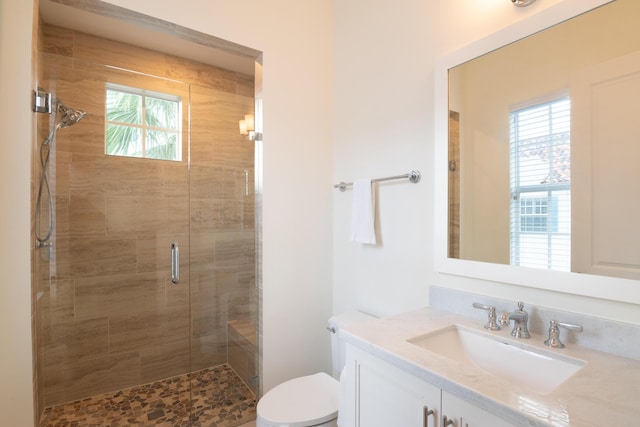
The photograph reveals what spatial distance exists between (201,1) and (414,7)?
117 centimetres

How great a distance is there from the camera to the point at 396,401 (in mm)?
969

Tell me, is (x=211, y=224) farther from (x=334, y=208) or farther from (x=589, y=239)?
(x=589, y=239)

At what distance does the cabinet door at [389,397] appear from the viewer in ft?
2.89

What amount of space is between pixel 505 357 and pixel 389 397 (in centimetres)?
45

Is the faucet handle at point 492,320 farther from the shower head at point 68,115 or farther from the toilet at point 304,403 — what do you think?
the shower head at point 68,115

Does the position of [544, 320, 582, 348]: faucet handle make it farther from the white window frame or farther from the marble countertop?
the white window frame

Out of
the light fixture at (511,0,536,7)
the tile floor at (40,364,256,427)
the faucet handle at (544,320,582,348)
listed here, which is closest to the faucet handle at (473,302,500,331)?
the faucet handle at (544,320,582,348)

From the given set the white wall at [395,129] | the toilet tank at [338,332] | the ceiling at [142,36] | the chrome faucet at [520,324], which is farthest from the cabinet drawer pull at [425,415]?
the ceiling at [142,36]

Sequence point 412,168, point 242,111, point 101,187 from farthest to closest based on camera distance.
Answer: point 242,111 < point 101,187 < point 412,168

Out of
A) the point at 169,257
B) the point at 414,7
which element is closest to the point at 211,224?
the point at 169,257

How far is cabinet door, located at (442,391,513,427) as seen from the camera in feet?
2.43

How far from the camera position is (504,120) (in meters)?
1.30

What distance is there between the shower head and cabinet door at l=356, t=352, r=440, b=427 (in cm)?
209

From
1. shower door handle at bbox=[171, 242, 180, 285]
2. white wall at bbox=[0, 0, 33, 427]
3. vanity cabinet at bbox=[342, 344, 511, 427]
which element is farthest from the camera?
shower door handle at bbox=[171, 242, 180, 285]
